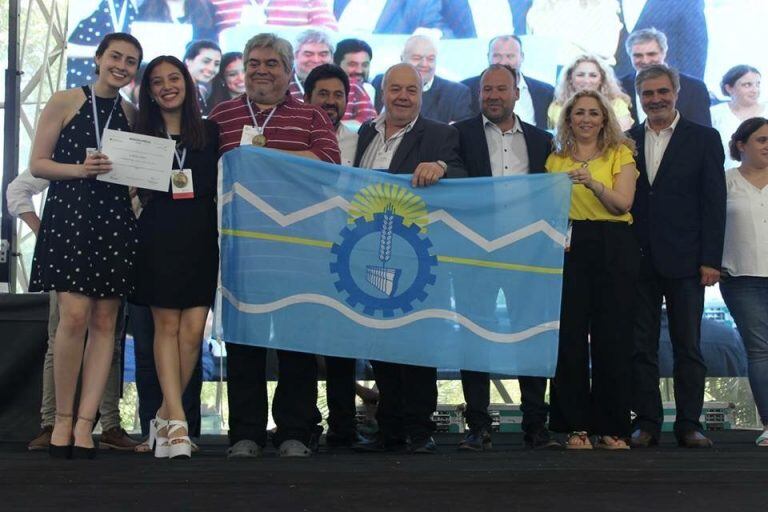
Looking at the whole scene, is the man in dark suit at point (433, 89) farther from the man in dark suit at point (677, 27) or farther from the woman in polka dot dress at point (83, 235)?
the woman in polka dot dress at point (83, 235)

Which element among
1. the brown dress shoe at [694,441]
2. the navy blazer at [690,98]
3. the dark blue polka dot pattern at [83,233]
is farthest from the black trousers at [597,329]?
the navy blazer at [690,98]

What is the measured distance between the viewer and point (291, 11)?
259 inches

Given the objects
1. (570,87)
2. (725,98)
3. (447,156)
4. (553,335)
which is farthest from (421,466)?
(725,98)

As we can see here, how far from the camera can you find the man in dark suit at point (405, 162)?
4410 millimetres

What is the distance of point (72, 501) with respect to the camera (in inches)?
108

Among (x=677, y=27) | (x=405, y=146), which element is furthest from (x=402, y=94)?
(x=677, y=27)

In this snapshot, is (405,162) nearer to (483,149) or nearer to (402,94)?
(402,94)

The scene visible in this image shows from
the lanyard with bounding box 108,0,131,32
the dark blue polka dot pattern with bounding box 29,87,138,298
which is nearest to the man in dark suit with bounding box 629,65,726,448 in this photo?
the dark blue polka dot pattern with bounding box 29,87,138,298

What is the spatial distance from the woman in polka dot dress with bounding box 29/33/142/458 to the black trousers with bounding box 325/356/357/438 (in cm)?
100

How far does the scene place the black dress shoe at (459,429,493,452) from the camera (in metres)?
4.46

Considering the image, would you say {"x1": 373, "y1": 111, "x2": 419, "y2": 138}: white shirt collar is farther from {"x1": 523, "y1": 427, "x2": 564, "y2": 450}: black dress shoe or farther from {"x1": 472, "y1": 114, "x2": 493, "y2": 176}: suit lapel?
{"x1": 523, "y1": 427, "x2": 564, "y2": 450}: black dress shoe

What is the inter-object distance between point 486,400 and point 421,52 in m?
2.69

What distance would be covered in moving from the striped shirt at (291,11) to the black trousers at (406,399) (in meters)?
2.74

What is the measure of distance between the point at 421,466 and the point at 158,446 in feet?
3.36
